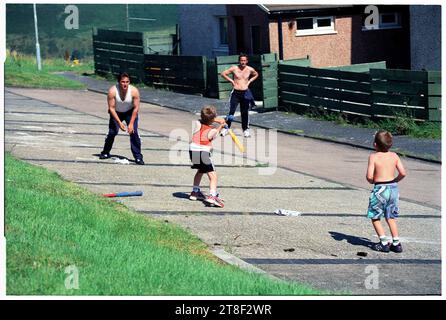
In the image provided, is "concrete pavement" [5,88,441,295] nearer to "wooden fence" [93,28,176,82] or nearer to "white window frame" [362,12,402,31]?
"wooden fence" [93,28,176,82]

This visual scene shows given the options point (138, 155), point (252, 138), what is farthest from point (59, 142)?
point (252, 138)

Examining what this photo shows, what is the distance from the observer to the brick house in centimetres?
3103

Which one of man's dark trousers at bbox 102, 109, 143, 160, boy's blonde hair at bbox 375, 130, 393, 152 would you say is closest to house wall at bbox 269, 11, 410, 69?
man's dark trousers at bbox 102, 109, 143, 160

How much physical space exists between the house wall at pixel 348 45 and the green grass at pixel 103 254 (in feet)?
62.9

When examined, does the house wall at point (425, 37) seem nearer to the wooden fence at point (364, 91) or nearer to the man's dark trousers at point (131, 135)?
the wooden fence at point (364, 91)

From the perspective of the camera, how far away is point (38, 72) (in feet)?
117

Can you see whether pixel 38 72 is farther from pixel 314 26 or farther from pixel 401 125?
pixel 401 125

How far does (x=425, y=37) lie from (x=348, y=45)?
3484 mm

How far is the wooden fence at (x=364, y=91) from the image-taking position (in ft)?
70.8

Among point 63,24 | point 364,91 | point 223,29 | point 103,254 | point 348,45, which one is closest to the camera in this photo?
point 103,254

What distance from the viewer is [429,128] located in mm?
21391

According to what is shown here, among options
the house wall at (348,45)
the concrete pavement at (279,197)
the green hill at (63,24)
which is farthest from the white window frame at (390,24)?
the green hill at (63,24)

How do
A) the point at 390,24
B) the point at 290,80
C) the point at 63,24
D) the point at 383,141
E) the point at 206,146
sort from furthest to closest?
the point at 63,24, the point at 390,24, the point at 290,80, the point at 206,146, the point at 383,141

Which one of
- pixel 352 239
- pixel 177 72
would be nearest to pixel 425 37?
pixel 177 72
